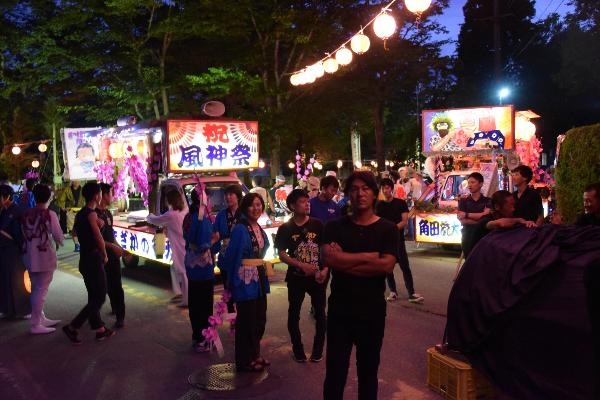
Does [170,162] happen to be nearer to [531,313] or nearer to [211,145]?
[211,145]

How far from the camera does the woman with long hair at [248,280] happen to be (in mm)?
5359

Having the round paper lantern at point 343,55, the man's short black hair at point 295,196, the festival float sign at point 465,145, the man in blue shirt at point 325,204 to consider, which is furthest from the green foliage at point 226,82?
the man's short black hair at point 295,196

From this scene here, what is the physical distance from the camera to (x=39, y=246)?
7.12 meters

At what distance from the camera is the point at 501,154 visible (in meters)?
14.6

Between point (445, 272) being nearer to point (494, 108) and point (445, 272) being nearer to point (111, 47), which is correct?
point (494, 108)

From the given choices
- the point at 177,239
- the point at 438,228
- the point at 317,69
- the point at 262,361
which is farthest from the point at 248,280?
the point at 317,69

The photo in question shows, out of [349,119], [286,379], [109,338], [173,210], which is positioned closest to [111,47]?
[349,119]

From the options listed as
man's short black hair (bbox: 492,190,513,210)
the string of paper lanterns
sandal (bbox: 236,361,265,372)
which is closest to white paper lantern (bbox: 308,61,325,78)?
the string of paper lanterns

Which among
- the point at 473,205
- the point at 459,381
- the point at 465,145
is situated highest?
the point at 465,145

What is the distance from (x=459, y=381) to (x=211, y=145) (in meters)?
7.04

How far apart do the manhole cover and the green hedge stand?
4.82 m

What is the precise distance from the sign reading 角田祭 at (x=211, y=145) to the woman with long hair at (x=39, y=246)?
2.83 metres

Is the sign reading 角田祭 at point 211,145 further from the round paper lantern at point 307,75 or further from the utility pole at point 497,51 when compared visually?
the utility pole at point 497,51

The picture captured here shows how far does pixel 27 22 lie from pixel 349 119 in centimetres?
1687
